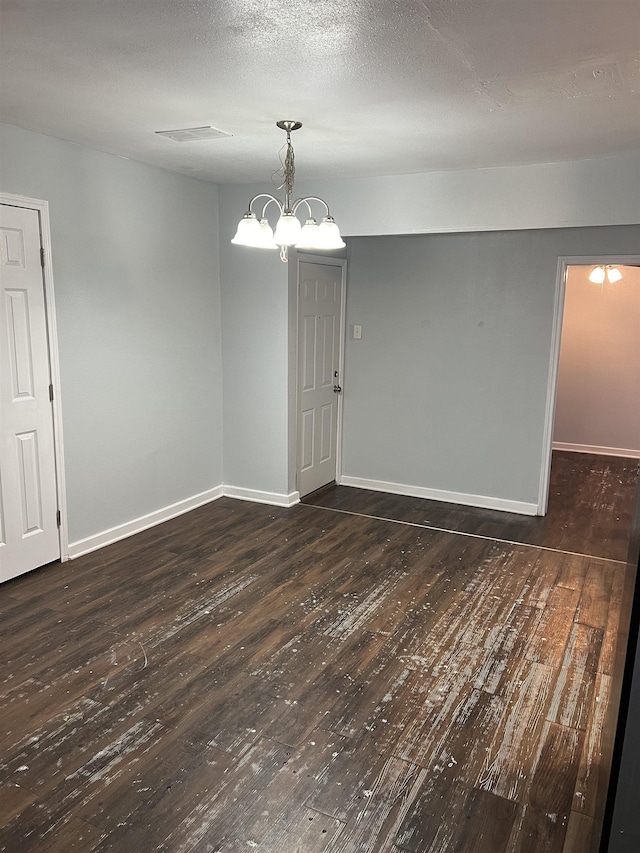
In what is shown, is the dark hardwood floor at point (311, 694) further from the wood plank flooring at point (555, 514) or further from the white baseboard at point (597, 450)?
the white baseboard at point (597, 450)

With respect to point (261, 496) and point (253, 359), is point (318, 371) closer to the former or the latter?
point (253, 359)

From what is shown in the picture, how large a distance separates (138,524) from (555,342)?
11.2ft

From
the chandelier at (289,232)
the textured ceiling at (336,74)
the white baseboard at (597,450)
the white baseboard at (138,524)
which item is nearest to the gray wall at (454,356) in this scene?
the textured ceiling at (336,74)

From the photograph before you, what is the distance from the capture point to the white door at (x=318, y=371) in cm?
529

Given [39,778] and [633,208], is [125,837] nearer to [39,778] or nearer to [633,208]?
[39,778]

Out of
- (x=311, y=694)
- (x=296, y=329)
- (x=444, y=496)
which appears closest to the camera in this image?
(x=311, y=694)

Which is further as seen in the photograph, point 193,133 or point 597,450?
point 597,450

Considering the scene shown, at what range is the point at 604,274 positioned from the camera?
6.89 metres

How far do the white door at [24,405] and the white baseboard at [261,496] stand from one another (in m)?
1.76

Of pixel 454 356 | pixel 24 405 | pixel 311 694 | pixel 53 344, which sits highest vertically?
pixel 53 344

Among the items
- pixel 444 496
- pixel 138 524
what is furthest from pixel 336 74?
pixel 444 496

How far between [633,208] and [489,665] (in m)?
2.73

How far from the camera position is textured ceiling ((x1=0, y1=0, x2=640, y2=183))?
6.50 feet

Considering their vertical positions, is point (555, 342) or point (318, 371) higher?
point (555, 342)
